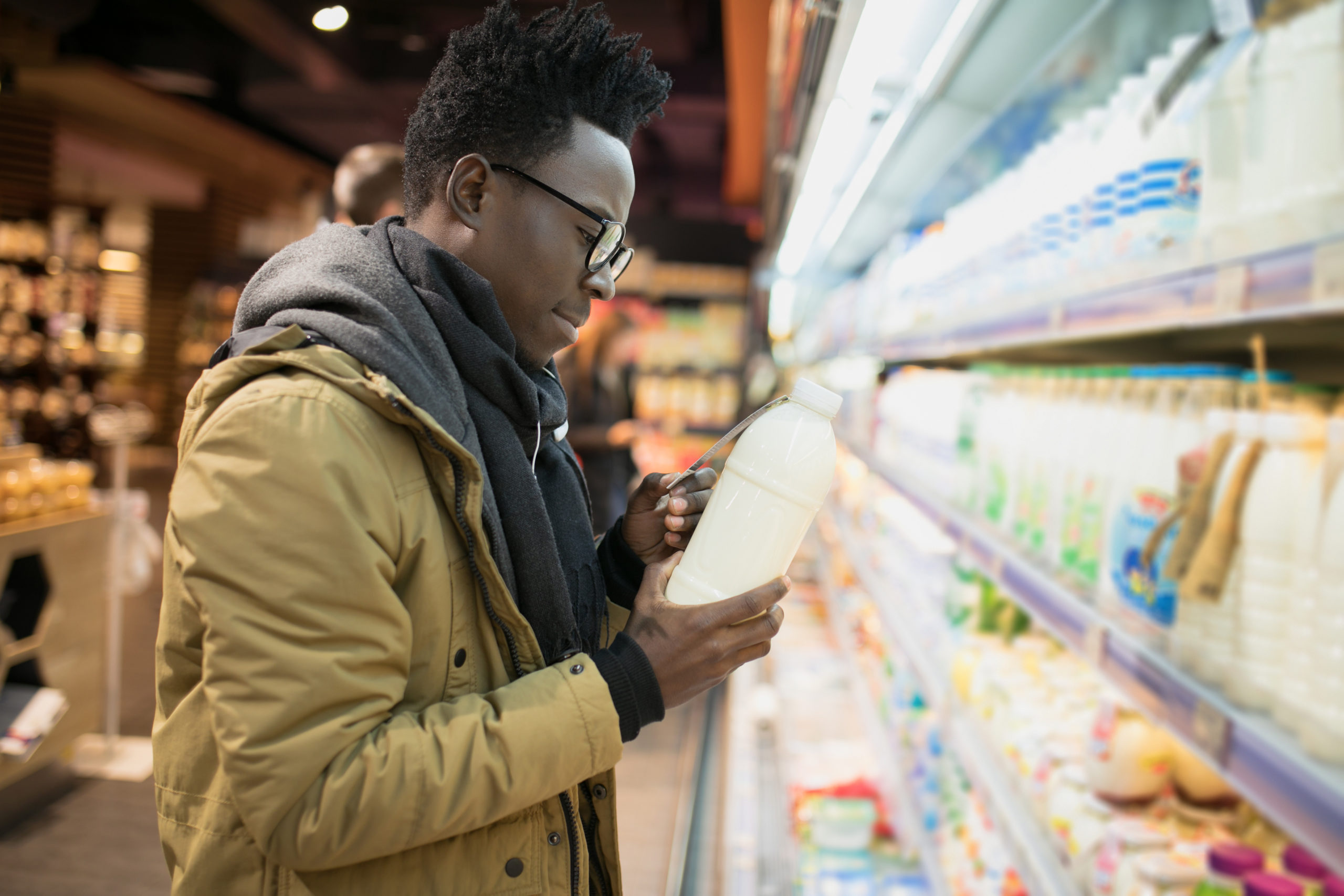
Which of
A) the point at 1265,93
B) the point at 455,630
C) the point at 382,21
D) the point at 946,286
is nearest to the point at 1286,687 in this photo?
the point at 1265,93

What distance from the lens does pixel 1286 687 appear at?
33.0 inches

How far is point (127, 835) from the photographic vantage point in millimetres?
2994

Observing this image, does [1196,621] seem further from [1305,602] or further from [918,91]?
[918,91]

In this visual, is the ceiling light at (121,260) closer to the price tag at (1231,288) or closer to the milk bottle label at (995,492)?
the milk bottle label at (995,492)

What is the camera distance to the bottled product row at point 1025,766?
1.22 metres

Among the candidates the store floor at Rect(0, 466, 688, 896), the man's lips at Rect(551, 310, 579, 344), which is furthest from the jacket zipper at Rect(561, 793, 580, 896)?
the store floor at Rect(0, 466, 688, 896)

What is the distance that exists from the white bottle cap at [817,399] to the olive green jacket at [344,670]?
391 millimetres

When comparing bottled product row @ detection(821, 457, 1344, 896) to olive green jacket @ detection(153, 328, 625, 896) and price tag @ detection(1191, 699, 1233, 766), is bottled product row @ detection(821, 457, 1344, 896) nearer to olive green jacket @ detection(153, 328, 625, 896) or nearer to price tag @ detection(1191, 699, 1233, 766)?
price tag @ detection(1191, 699, 1233, 766)

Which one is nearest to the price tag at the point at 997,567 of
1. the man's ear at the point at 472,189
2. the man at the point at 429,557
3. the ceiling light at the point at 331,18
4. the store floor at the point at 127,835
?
the man at the point at 429,557

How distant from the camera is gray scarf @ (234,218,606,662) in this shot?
0.83 m

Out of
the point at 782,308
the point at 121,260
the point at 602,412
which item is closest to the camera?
the point at 602,412

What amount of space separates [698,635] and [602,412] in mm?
3701

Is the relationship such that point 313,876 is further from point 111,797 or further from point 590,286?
point 111,797

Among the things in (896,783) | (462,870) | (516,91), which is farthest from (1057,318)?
(896,783)
